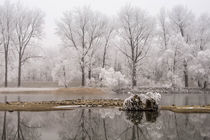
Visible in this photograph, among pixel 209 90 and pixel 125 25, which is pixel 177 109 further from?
pixel 125 25

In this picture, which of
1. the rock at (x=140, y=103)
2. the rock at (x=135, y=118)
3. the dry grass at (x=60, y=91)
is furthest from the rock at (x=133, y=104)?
the dry grass at (x=60, y=91)

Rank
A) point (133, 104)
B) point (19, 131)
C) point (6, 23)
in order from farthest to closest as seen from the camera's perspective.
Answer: point (6, 23), point (133, 104), point (19, 131)

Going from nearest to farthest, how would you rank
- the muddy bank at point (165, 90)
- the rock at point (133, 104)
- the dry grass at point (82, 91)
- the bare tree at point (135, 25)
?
the rock at point (133, 104)
the dry grass at point (82, 91)
the muddy bank at point (165, 90)
the bare tree at point (135, 25)

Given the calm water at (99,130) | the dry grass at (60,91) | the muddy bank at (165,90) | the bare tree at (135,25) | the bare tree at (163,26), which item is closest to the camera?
the calm water at (99,130)

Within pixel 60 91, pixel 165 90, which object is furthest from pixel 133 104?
pixel 165 90

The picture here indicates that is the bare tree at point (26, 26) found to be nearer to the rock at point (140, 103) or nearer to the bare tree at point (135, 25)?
the bare tree at point (135, 25)

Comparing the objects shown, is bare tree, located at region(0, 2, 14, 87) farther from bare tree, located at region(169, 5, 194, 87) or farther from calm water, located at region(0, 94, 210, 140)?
calm water, located at region(0, 94, 210, 140)

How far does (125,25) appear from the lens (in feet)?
150

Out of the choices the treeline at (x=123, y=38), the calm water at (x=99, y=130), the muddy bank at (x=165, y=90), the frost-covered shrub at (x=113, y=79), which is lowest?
the calm water at (x=99, y=130)

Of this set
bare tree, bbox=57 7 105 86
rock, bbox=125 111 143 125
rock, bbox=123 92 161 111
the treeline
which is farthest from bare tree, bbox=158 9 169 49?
rock, bbox=125 111 143 125

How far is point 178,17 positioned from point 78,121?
130 feet

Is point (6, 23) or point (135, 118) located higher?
point (6, 23)

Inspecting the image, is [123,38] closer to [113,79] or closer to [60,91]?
[113,79]

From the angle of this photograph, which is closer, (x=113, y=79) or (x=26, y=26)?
(x=113, y=79)
